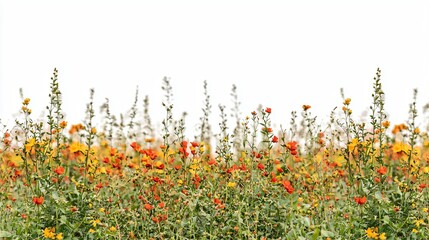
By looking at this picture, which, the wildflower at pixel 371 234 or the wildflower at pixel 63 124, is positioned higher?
the wildflower at pixel 63 124

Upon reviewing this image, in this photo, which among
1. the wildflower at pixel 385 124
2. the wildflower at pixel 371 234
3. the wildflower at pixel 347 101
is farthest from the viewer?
the wildflower at pixel 347 101

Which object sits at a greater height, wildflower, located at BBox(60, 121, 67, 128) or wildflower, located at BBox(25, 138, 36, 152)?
wildflower, located at BBox(60, 121, 67, 128)

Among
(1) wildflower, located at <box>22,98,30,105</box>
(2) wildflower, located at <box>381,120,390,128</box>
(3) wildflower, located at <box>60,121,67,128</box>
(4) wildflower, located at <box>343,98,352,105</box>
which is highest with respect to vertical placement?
(1) wildflower, located at <box>22,98,30,105</box>

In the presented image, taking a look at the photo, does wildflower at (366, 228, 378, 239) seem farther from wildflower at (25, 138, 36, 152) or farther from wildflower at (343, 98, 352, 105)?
wildflower at (25, 138, 36, 152)

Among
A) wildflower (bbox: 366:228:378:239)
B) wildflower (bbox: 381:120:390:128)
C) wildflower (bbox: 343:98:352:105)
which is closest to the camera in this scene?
wildflower (bbox: 366:228:378:239)

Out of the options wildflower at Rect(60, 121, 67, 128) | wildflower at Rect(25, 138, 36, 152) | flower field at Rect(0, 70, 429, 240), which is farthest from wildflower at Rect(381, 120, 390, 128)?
wildflower at Rect(25, 138, 36, 152)

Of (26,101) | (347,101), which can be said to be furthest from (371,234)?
(26,101)

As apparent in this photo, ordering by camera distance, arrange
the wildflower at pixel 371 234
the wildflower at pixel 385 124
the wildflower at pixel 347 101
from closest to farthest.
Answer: the wildflower at pixel 371 234, the wildflower at pixel 385 124, the wildflower at pixel 347 101

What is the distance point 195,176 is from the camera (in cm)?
581

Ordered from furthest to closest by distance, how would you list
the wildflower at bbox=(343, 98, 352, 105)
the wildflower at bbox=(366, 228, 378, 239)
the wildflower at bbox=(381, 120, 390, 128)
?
the wildflower at bbox=(343, 98, 352, 105), the wildflower at bbox=(381, 120, 390, 128), the wildflower at bbox=(366, 228, 378, 239)

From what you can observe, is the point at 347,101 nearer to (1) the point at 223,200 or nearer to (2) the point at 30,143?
(1) the point at 223,200

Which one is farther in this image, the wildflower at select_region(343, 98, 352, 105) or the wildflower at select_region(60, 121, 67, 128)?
the wildflower at select_region(343, 98, 352, 105)

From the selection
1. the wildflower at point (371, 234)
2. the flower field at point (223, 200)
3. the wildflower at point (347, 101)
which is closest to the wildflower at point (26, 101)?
the flower field at point (223, 200)

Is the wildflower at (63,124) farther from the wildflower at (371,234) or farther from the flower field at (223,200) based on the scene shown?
the wildflower at (371,234)
